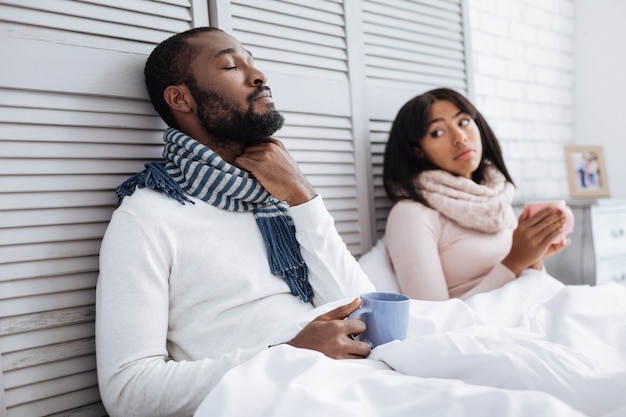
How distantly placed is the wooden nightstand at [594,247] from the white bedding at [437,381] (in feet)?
3.82

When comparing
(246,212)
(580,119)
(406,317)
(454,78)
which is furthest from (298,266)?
(580,119)

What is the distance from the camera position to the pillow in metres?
1.59

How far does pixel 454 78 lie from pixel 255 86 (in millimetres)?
1051

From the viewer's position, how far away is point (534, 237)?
5.02 ft

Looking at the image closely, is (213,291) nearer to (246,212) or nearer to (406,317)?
(246,212)

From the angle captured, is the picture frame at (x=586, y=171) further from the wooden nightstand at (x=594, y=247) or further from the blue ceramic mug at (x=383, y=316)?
the blue ceramic mug at (x=383, y=316)

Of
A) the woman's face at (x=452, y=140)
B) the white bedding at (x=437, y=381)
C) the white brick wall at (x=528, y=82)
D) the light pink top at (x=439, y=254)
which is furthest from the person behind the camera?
the white brick wall at (x=528, y=82)

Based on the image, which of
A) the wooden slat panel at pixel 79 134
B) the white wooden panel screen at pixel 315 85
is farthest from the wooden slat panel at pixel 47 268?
the white wooden panel screen at pixel 315 85

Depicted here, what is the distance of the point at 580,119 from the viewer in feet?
9.58

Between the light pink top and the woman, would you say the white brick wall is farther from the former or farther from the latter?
the light pink top

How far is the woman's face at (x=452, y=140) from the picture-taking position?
169 centimetres

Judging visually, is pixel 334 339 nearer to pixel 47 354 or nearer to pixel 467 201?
pixel 47 354

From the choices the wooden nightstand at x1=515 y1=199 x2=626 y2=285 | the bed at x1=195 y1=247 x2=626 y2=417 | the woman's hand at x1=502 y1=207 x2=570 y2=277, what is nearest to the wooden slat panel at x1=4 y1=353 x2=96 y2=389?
the bed at x1=195 y1=247 x2=626 y2=417

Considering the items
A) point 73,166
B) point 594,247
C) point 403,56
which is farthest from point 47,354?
point 594,247
